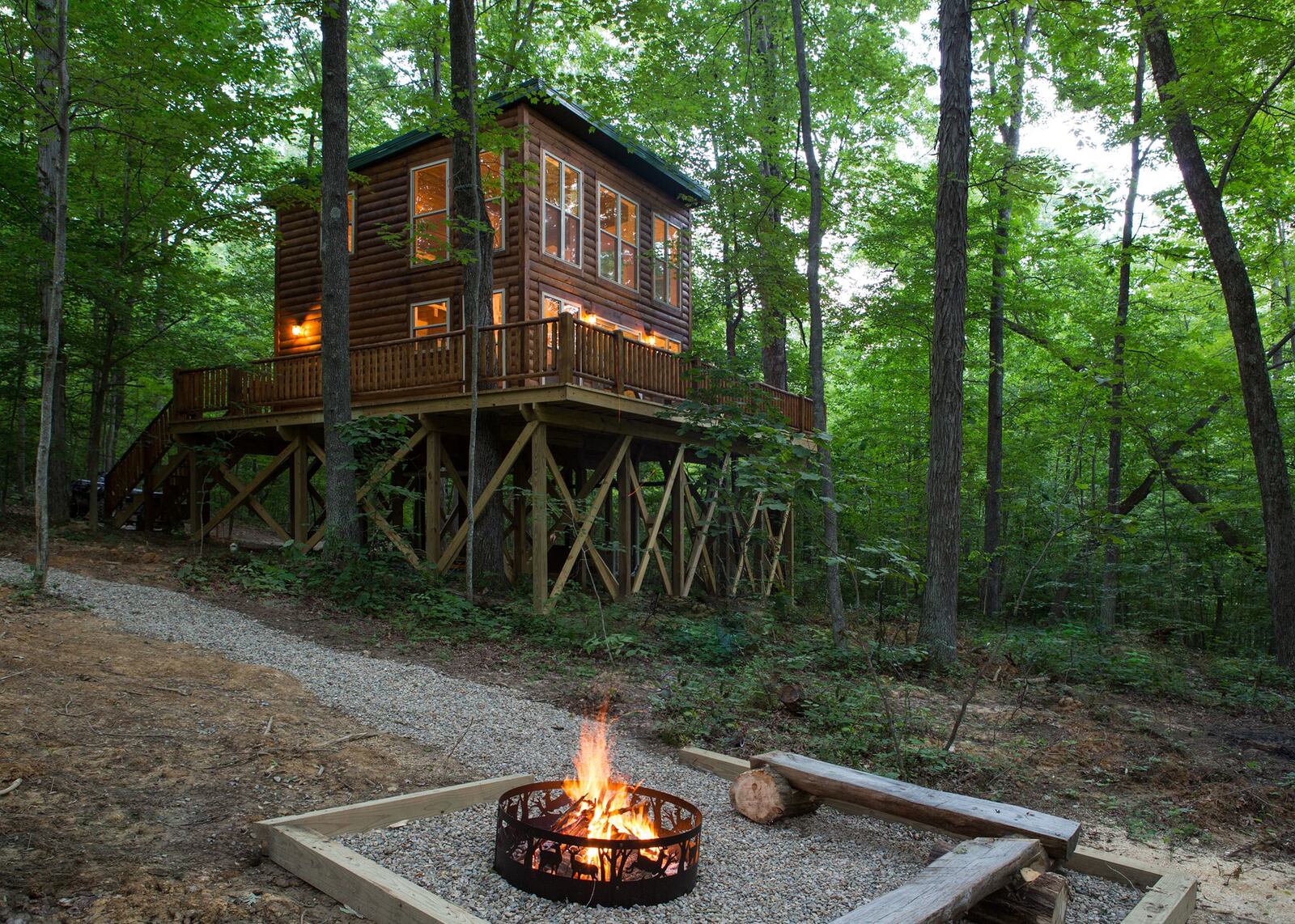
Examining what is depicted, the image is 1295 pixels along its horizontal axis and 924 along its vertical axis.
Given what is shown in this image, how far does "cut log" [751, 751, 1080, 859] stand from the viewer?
3.58 m

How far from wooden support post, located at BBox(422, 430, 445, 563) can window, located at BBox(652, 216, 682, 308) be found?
753cm

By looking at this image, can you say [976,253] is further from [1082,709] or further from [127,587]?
[127,587]

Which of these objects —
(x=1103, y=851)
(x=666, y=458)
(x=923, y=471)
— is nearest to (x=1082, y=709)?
(x=1103, y=851)

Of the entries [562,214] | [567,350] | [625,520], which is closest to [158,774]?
[567,350]

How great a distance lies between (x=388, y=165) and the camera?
1608 cm

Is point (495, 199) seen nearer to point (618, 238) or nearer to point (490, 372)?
point (618, 238)

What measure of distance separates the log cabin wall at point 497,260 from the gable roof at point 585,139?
6.2 inches

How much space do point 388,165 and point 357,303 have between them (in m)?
2.86

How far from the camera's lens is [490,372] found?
11125 mm

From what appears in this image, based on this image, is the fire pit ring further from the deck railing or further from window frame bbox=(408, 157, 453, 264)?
window frame bbox=(408, 157, 453, 264)

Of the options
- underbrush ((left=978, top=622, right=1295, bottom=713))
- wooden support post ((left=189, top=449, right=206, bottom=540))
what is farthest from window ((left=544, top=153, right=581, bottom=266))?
underbrush ((left=978, top=622, right=1295, bottom=713))

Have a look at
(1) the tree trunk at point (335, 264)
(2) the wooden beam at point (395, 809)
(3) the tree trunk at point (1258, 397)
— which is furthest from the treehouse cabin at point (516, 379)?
(2) the wooden beam at point (395, 809)

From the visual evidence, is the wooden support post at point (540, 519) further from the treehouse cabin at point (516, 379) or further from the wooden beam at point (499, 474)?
the wooden beam at point (499, 474)

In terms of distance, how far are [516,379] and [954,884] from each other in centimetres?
886
